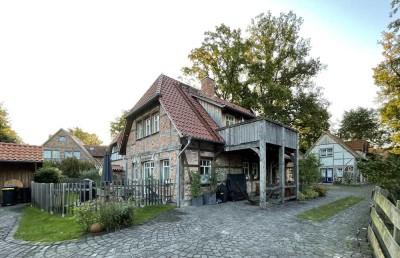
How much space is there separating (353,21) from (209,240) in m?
9.65

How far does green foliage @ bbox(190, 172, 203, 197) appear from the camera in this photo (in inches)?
472

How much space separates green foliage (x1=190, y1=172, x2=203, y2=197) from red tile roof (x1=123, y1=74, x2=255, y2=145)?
1926 mm

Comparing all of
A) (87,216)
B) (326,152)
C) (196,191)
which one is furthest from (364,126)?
(87,216)

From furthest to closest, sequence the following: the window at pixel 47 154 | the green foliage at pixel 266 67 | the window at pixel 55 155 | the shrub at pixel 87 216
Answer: the window at pixel 55 155 → the window at pixel 47 154 → the green foliage at pixel 266 67 → the shrub at pixel 87 216

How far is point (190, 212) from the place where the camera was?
1007cm

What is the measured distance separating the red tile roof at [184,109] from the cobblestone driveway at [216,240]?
5144 mm

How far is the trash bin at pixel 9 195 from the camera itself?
43.4ft

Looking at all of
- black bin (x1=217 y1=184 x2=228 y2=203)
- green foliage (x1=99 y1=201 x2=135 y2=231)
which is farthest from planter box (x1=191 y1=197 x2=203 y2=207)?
green foliage (x1=99 y1=201 x2=135 y2=231)

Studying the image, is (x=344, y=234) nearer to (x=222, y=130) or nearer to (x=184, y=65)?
(x=222, y=130)

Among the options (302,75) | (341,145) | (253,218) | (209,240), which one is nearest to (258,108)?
(302,75)

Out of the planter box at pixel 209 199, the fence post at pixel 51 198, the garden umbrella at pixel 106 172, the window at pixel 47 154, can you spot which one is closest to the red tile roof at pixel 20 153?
the fence post at pixel 51 198

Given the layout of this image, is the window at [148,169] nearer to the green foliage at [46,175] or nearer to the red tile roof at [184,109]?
the red tile roof at [184,109]

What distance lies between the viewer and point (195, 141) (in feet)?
42.8

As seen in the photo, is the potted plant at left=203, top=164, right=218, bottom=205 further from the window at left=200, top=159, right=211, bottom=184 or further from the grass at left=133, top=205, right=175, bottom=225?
the grass at left=133, top=205, right=175, bottom=225
